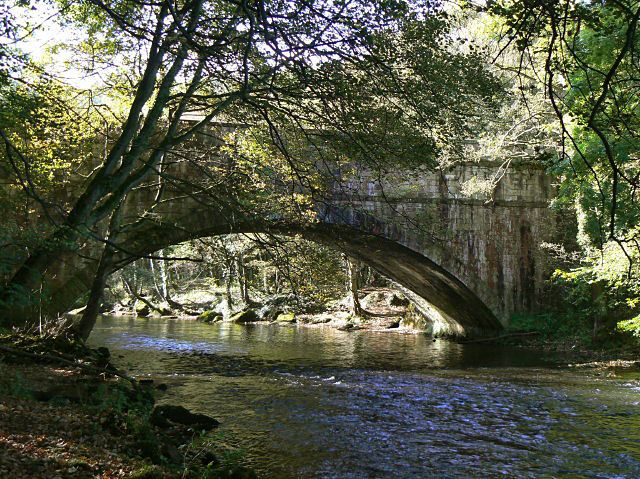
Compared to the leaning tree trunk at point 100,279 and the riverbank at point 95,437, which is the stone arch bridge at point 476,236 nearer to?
the leaning tree trunk at point 100,279

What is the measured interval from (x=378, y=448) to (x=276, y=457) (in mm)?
1103

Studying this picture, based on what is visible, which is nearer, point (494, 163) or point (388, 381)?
point (388, 381)

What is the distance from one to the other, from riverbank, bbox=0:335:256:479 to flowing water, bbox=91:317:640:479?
547 mm

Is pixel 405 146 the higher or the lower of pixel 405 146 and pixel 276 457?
the higher

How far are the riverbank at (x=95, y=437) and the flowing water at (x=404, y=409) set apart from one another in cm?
55

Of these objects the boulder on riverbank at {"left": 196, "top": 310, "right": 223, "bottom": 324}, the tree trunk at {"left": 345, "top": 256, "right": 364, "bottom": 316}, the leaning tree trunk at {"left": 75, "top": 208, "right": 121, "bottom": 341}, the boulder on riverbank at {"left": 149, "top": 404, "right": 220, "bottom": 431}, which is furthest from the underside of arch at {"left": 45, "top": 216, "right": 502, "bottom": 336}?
the boulder on riverbank at {"left": 196, "top": 310, "right": 223, "bottom": 324}

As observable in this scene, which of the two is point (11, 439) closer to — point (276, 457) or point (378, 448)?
point (276, 457)

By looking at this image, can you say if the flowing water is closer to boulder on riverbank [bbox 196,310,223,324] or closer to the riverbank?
the riverbank

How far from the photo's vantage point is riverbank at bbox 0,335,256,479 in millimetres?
3955

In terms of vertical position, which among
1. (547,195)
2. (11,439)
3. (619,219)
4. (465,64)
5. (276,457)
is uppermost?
(547,195)

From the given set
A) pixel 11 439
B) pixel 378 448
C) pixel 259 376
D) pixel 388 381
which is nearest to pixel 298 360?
pixel 259 376

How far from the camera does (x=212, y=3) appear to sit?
22.5ft

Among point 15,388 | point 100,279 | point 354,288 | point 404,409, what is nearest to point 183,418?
point 15,388

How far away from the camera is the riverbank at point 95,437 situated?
3.96m
